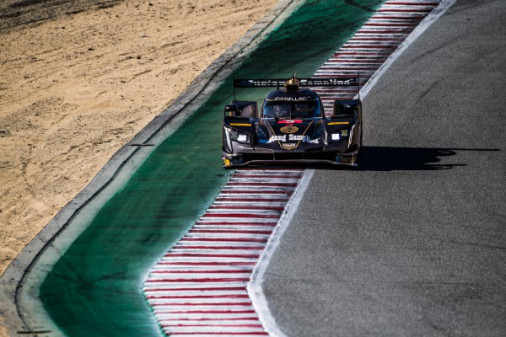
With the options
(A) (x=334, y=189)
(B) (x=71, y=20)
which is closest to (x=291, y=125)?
(A) (x=334, y=189)

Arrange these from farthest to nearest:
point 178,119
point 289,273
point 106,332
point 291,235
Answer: point 178,119, point 291,235, point 289,273, point 106,332

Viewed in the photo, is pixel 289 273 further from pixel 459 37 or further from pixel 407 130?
pixel 459 37

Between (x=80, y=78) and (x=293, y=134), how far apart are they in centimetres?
1032

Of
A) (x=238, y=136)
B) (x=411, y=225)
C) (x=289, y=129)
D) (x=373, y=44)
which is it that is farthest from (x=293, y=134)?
(x=373, y=44)

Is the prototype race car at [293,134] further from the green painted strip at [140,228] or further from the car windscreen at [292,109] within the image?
the green painted strip at [140,228]

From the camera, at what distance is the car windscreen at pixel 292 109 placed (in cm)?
2203

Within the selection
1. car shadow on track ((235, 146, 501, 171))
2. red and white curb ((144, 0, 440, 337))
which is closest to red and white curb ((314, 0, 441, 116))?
car shadow on track ((235, 146, 501, 171))

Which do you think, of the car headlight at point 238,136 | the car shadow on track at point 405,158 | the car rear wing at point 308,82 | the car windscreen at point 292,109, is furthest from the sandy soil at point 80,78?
Result: the car shadow on track at point 405,158

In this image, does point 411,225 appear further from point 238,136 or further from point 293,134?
point 238,136

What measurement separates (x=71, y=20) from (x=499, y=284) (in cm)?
2166

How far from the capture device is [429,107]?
25.2m

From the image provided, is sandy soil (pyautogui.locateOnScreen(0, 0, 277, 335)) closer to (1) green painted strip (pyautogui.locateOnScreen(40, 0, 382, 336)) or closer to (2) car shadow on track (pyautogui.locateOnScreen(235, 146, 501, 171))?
(1) green painted strip (pyautogui.locateOnScreen(40, 0, 382, 336))

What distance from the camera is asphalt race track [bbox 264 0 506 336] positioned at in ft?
50.7

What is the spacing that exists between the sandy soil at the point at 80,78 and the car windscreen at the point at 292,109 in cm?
406
